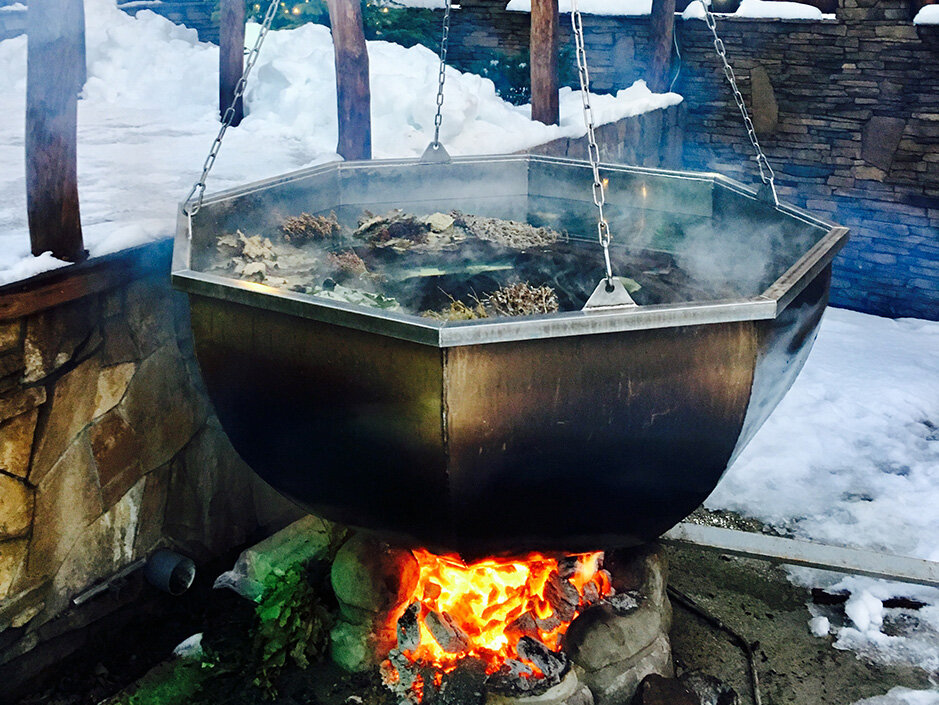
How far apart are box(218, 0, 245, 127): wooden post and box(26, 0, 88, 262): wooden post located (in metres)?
4.18

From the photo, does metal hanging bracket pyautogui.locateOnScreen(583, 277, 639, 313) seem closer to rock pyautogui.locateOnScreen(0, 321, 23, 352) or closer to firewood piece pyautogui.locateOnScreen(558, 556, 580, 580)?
firewood piece pyautogui.locateOnScreen(558, 556, 580, 580)

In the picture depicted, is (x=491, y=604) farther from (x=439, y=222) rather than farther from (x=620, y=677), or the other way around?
(x=439, y=222)

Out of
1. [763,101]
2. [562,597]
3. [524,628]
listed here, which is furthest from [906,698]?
[763,101]

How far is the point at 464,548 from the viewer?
2.47 metres

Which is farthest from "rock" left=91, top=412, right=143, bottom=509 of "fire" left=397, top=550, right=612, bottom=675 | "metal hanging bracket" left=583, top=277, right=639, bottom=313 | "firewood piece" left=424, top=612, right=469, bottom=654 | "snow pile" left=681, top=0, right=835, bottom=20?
"snow pile" left=681, top=0, right=835, bottom=20

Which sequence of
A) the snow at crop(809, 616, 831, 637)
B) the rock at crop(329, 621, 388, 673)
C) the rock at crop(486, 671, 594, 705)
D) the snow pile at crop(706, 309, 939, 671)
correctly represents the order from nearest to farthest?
1. the rock at crop(486, 671, 594, 705)
2. the rock at crop(329, 621, 388, 673)
3. the snow at crop(809, 616, 831, 637)
4. the snow pile at crop(706, 309, 939, 671)

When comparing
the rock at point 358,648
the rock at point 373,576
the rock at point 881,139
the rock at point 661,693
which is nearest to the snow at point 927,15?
the rock at point 881,139

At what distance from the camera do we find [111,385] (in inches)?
132

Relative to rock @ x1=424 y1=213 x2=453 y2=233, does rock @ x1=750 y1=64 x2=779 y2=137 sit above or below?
above

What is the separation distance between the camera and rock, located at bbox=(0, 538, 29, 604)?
9.87ft

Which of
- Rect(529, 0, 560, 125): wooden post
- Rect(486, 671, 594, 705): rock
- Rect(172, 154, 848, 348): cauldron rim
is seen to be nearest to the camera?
Rect(172, 154, 848, 348): cauldron rim

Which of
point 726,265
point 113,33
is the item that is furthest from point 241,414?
point 113,33

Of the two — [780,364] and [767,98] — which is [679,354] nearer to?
[780,364]

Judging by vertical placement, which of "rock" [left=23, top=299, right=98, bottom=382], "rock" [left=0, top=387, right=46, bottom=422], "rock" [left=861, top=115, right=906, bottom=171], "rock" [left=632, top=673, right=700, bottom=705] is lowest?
"rock" [left=632, top=673, right=700, bottom=705]
